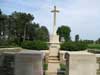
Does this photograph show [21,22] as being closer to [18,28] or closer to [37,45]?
[18,28]

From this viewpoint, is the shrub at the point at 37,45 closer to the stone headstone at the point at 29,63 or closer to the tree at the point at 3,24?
the stone headstone at the point at 29,63

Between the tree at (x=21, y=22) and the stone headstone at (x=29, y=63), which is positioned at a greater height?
the tree at (x=21, y=22)

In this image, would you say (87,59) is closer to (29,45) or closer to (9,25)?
(29,45)

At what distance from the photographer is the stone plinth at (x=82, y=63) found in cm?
446

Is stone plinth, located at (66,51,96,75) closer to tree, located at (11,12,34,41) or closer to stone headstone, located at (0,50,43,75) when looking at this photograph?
stone headstone, located at (0,50,43,75)

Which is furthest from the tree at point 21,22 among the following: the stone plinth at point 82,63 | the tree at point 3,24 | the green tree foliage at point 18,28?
the stone plinth at point 82,63

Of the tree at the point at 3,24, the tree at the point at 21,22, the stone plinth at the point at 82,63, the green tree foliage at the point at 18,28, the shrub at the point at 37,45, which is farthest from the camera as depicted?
the tree at the point at 21,22

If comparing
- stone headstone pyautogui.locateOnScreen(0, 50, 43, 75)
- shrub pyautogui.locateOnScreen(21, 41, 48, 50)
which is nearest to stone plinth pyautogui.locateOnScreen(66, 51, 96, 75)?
stone headstone pyautogui.locateOnScreen(0, 50, 43, 75)

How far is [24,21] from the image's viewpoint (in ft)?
203

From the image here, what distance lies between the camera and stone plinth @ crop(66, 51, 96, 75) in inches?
176

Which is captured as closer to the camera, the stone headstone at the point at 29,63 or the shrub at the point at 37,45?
the stone headstone at the point at 29,63

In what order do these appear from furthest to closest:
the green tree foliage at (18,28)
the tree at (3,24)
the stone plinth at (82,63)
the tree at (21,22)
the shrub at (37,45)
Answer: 1. the tree at (21,22)
2. the green tree foliage at (18,28)
3. the tree at (3,24)
4. the shrub at (37,45)
5. the stone plinth at (82,63)

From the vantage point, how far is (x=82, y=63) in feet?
14.7

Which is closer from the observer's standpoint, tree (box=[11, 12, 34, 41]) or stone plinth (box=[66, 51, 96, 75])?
stone plinth (box=[66, 51, 96, 75])
